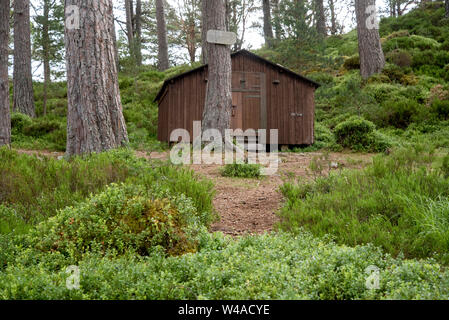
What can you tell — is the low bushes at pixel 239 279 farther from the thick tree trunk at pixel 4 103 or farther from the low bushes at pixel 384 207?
the thick tree trunk at pixel 4 103

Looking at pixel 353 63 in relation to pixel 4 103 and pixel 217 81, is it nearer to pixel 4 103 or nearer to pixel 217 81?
pixel 217 81

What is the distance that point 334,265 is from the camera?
302 centimetres

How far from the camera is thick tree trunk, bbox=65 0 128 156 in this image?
7.82 meters

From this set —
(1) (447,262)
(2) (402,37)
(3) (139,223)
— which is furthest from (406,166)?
(2) (402,37)

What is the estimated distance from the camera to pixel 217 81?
12453mm

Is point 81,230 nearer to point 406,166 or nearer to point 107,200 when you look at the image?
point 107,200

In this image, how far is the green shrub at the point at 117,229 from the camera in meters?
3.68

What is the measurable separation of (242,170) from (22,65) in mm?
14715

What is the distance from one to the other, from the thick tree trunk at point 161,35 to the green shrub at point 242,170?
70.1 ft

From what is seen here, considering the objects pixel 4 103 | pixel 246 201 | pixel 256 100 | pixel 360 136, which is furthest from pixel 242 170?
pixel 256 100

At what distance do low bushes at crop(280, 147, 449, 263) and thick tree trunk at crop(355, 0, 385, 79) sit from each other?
48.3ft

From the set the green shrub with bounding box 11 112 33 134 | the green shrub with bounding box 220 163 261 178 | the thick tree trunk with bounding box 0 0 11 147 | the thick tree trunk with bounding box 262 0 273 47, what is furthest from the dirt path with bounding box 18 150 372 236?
the thick tree trunk with bounding box 262 0 273 47

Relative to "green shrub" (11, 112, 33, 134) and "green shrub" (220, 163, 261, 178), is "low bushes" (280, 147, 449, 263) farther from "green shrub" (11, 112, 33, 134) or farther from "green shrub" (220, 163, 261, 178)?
"green shrub" (11, 112, 33, 134)

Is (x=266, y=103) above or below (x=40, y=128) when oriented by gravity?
above
